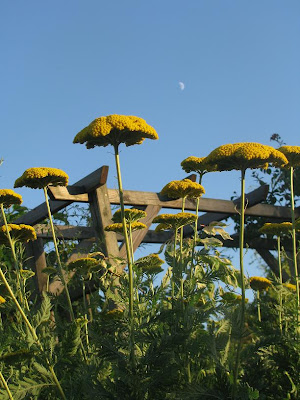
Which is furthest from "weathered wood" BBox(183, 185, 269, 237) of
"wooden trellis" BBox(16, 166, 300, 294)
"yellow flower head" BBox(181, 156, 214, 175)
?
"yellow flower head" BBox(181, 156, 214, 175)

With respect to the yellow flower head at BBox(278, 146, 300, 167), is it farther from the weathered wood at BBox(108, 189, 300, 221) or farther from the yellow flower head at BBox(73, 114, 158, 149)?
the weathered wood at BBox(108, 189, 300, 221)

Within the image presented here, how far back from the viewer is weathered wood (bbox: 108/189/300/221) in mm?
7668

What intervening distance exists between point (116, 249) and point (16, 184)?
2962 mm

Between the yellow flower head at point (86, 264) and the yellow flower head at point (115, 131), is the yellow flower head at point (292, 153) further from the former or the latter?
the yellow flower head at point (86, 264)

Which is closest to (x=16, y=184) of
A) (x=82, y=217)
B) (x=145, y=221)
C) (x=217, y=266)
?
(x=217, y=266)

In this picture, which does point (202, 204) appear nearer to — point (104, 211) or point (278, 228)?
point (104, 211)

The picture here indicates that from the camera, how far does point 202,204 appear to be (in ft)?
27.9

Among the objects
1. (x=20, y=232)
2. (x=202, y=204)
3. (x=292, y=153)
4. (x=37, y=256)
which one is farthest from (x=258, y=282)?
(x=37, y=256)

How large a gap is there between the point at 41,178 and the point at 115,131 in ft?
3.39

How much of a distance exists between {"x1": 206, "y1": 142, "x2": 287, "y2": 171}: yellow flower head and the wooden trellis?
9.98ft

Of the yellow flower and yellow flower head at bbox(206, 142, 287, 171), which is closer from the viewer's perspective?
yellow flower head at bbox(206, 142, 287, 171)

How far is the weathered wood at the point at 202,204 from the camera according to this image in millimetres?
7668

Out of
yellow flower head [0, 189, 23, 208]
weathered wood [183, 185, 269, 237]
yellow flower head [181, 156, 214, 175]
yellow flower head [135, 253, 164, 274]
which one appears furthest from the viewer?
weathered wood [183, 185, 269, 237]

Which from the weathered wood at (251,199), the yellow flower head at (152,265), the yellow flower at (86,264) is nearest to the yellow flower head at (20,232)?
the yellow flower at (86,264)
